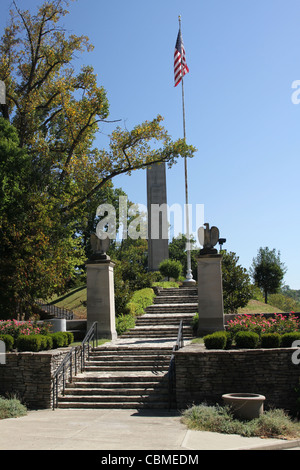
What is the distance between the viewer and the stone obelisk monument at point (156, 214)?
37781mm

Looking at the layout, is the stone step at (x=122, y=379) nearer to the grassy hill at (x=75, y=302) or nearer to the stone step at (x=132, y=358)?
the stone step at (x=132, y=358)

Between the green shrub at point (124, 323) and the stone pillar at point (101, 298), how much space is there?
38.0 inches

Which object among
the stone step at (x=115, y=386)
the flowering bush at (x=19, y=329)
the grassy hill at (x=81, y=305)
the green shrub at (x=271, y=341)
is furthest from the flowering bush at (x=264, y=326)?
the grassy hill at (x=81, y=305)

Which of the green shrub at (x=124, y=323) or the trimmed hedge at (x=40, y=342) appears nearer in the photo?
the trimmed hedge at (x=40, y=342)

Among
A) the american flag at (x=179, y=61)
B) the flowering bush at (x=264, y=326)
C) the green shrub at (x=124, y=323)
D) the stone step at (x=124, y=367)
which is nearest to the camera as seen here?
the stone step at (x=124, y=367)

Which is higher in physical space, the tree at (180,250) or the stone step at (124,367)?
the tree at (180,250)

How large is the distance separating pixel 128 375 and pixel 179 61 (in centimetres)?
1947

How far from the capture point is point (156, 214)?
39.0m

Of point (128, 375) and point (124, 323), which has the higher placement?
point (124, 323)

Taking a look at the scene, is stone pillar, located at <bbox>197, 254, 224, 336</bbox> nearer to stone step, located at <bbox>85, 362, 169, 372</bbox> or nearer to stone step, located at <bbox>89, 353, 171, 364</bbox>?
stone step, located at <bbox>89, 353, 171, 364</bbox>

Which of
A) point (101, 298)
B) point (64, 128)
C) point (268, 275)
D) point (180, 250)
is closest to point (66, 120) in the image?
point (64, 128)

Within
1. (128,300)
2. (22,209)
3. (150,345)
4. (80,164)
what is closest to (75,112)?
(80,164)

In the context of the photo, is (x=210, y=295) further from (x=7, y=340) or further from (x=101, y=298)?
(x=7, y=340)
